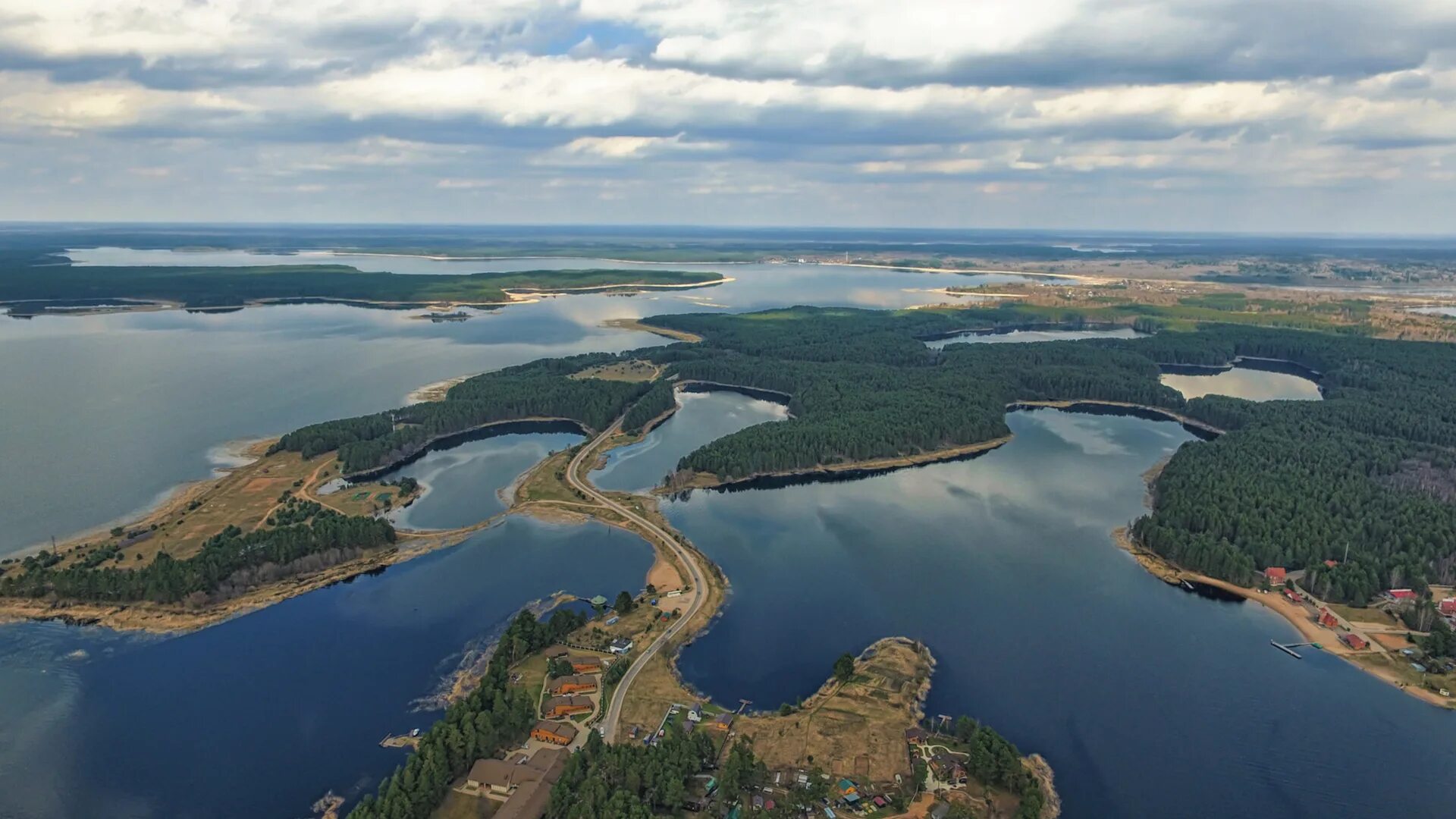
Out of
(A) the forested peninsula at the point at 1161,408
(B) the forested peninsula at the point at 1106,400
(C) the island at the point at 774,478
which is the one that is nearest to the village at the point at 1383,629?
(C) the island at the point at 774,478

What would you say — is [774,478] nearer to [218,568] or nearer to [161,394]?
[218,568]

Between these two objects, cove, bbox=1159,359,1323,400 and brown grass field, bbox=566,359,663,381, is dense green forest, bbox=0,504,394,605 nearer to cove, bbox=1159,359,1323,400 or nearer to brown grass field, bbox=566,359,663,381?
brown grass field, bbox=566,359,663,381

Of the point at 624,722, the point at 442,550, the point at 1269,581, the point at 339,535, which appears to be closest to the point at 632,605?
the point at 624,722

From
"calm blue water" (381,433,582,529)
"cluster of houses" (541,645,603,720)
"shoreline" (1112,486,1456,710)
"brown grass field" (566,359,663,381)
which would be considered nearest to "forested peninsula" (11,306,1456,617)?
"shoreline" (1112,486,1456,710)

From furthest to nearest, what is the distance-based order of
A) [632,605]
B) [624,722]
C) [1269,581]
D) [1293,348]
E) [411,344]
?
[411,344] < [1293,348] < [1269,581] < [632,605] < [624,722]

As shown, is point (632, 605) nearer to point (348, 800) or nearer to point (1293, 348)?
point (348, 800)
